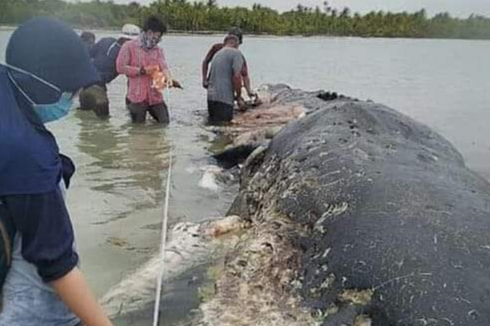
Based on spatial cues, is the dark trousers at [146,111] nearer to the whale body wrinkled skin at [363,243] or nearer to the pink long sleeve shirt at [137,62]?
the pink long sleeve shirt at [137,62]

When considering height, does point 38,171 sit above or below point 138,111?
above

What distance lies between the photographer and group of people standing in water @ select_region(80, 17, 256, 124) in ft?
39.7

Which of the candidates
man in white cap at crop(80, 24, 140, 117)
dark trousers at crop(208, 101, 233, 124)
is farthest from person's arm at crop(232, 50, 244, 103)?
man in white cap at crop(80, 24, 140, 117)

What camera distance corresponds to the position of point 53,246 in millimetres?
2078

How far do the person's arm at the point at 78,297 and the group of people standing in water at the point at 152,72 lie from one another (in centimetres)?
972

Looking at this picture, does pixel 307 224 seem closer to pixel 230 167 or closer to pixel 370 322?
pixel 370 322

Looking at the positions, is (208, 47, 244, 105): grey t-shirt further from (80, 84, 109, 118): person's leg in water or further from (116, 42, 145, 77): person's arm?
(80, 84, 109, 118): person's leg in water

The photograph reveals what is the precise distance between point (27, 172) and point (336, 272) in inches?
90.2

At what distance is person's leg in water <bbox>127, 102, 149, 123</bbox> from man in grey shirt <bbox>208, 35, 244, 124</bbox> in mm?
1538

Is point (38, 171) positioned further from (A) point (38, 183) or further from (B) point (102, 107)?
(B) point (102, 107)

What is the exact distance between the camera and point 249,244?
479 cm

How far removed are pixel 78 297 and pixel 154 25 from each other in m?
9.88

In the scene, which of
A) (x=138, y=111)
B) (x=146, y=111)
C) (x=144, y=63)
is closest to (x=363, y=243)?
(x=144, y=63)

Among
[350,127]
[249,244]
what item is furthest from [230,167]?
[249,244]
